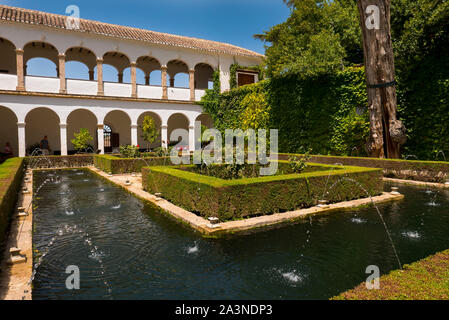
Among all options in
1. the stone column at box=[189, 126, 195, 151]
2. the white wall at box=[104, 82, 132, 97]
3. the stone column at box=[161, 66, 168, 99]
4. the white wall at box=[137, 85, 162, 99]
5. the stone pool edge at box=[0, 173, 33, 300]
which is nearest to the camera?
the stone pool edge at box=[0, 173, 33, 300]

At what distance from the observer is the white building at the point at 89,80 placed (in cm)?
1858

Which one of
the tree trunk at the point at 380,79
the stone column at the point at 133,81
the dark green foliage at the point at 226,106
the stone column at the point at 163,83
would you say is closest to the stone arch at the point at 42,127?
the stone column at the point at 133,81

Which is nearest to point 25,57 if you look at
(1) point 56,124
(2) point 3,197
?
(1) point 56,124

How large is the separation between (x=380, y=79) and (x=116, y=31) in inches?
713

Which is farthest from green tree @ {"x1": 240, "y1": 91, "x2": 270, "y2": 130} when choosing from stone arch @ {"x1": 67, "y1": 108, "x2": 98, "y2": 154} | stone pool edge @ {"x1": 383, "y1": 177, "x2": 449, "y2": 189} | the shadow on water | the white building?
the shadow on water

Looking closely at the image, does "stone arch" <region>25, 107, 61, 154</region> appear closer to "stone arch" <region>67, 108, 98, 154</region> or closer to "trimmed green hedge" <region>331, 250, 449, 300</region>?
"stone arch" <region>67, 108, 98, 154</region>

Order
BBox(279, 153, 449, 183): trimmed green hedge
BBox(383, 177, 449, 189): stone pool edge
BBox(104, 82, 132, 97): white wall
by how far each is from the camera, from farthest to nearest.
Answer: BBox(104, 82, 132, 97): white wall < BBox(279, 153, 449, 183): trimmed green hedge < BBox(383, 177, 449, 189): stone pool edge

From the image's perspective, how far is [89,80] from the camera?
67.6 ft

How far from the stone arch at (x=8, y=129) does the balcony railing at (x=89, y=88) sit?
367 cm

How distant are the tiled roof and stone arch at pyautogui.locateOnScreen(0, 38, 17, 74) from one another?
8.84 ft

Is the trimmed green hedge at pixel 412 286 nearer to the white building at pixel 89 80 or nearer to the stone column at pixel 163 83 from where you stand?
the white building at pixel 89 80

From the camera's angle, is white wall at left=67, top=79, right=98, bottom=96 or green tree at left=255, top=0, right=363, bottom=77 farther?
white wall at left=67, top=79, right=98, bottom=96

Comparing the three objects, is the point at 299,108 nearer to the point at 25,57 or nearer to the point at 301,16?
the point at 301,16

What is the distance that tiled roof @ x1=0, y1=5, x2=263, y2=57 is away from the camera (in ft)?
61.6
